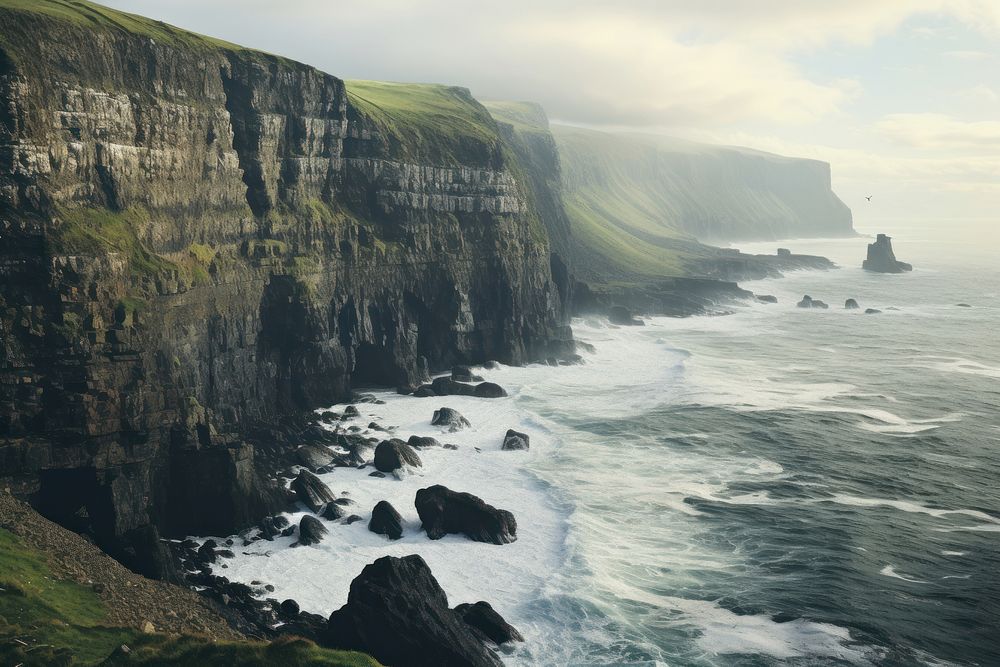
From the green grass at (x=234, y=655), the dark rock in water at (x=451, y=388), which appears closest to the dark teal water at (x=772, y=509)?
the dark rock in water at (x=451, y=388)

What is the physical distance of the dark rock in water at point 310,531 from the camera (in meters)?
55.3

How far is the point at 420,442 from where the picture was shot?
245 ft

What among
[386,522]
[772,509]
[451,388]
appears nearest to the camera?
[386,522]

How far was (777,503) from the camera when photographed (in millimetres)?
62438

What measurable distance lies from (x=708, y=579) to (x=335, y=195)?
58804 millimetres

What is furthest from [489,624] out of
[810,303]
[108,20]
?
[810,303]

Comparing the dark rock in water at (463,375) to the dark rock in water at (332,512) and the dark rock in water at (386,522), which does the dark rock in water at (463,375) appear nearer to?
the dark rock in water at (332,512)

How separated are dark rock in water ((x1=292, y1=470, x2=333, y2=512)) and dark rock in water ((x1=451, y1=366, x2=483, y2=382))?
35.8 metres

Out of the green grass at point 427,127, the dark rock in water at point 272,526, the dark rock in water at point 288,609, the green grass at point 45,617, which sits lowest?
the dark rock in water at point 288,609

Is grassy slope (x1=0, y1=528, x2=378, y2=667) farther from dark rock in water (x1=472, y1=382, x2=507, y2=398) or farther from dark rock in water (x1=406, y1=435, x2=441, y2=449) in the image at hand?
dark rock in water (x1=472, y1=382, x2=507, y2=398)

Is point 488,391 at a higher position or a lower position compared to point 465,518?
higher

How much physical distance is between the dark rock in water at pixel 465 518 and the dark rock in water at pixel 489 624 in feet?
37.6

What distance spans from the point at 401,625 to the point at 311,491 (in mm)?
21189

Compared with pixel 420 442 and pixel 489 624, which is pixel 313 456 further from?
pixel 489 624
